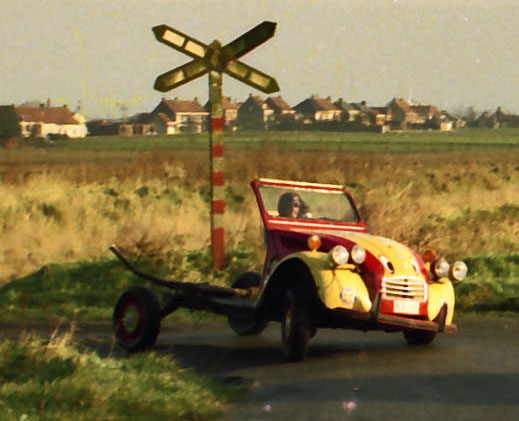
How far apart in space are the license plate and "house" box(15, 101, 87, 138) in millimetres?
67540

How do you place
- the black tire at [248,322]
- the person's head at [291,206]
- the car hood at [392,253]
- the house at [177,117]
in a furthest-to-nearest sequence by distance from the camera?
1. the house at [177,117]
2. the black tire at [248,322]
3. the person's head at [291,206]
4. the car hood at [392,253]

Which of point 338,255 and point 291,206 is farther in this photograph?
point 291,206

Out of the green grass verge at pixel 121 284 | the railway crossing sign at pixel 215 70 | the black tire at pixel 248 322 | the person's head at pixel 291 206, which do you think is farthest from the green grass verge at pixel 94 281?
the person's head at pixel 291 206

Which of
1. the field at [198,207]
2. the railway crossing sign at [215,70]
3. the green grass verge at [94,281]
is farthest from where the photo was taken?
the field at [198,207]

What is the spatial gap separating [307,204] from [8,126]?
52935 mm

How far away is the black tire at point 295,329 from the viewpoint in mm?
10570

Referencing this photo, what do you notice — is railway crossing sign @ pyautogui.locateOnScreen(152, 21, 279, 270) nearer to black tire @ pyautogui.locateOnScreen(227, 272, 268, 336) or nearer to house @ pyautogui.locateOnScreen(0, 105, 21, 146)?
A: black tire @ pyautogui.locateOnScreen(227, 272, 268, 336)

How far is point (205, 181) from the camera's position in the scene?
35750 millimetres

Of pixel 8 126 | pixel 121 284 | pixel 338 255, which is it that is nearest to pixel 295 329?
Answer: pixel 338 255

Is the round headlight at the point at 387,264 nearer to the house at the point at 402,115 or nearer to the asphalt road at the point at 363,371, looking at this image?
the asphalt road at the point at 363,371

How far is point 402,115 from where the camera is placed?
312 feet

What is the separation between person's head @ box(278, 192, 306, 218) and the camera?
1227cm

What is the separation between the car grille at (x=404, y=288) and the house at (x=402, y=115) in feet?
276

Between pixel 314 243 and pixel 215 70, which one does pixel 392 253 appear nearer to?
pixel 314 243
